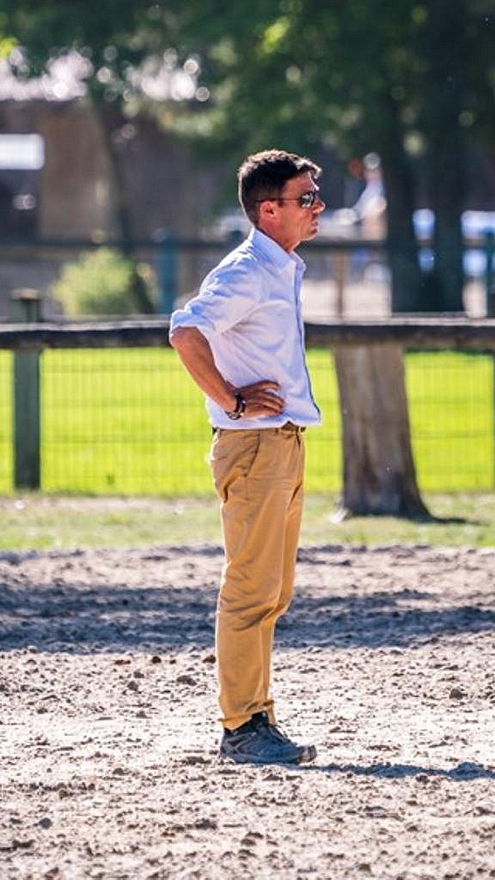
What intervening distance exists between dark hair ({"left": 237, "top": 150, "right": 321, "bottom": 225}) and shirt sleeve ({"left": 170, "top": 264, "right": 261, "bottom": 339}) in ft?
0.69

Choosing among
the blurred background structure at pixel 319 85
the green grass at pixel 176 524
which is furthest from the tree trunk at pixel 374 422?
the blurred background structure at pixel 319 85

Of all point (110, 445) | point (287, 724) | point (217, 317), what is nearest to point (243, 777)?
point (287, 724)

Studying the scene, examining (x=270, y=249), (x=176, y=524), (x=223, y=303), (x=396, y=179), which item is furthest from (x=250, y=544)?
(x=396, y=179)

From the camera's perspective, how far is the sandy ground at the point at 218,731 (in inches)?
217

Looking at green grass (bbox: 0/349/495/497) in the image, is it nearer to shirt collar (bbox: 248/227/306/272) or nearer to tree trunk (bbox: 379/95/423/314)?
shirt collar (bbox: 248/227/306/272)

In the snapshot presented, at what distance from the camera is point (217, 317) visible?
6383 mm

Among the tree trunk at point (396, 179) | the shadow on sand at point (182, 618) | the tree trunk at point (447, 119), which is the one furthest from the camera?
the tree trunk at point (396, 179)

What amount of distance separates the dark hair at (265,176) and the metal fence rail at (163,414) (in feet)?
16.4

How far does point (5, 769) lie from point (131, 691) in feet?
4.01

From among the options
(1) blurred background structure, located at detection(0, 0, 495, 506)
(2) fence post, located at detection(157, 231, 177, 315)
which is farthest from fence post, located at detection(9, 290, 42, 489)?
(2) fence post, located at detection(157, 231, 177, 315)

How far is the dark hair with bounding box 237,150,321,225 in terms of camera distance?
649cm

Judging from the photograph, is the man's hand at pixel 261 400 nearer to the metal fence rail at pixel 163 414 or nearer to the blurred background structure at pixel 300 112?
the metal fence rail at pixel 163 414

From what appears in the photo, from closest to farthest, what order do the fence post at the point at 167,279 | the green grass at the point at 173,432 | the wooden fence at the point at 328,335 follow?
the wooden fence at the point at 328,335 < the green grass at the point at 173,432 < the fence post at the point at 167,279

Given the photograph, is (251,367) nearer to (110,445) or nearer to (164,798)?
(164,798)
